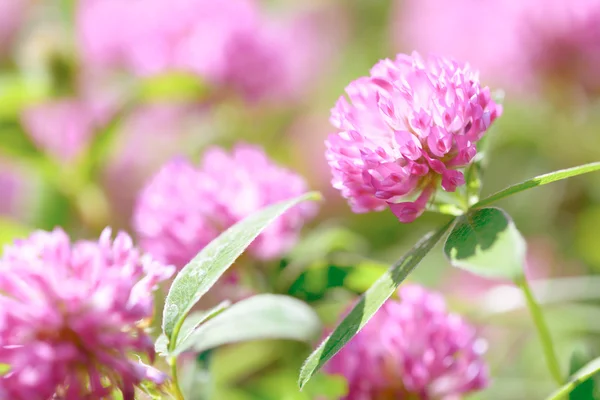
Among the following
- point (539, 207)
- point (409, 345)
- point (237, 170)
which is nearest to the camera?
point (409, 345)

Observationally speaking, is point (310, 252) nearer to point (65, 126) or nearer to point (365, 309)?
point (365, 309)

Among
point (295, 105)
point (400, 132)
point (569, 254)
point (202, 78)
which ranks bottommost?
point (569, 254)

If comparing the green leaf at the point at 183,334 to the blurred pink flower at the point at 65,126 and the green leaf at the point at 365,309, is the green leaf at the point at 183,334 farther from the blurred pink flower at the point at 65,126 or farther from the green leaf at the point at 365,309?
the blurred pink flower at the point at 65,126

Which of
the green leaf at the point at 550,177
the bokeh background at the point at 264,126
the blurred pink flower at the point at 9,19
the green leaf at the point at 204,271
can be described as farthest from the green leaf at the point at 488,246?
the blurred pink flower at the point at 9,19

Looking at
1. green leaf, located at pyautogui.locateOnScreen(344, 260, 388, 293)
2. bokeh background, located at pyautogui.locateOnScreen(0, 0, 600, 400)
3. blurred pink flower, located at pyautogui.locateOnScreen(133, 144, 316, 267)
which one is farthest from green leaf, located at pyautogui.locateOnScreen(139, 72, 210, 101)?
green leaf, located at pyautogui.locateOnScreen(344, 260, 388, 293)

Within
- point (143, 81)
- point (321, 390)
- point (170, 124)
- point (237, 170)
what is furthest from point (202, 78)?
point (321, 390)

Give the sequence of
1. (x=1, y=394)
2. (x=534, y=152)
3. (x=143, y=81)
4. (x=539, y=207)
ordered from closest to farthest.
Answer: (x=1, y=394), (x=143, y=81), (x=539, y=207), (x=534, y=152)

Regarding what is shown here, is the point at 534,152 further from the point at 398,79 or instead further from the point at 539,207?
the point at 398,79
